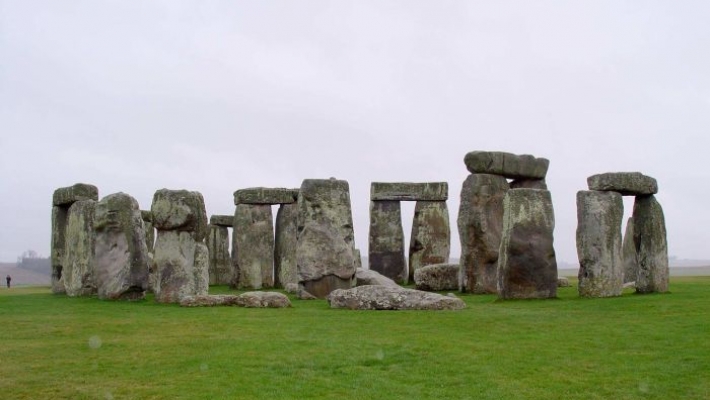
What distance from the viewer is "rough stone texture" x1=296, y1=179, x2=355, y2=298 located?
54.0 ft

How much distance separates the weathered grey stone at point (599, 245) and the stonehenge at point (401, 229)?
392 inches

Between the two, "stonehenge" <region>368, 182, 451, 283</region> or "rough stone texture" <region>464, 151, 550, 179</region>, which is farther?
"stonehenge" <region>368, 182, 451, 283</region>

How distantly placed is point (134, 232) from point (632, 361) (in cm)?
1063

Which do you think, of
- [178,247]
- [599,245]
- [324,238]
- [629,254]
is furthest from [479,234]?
[178,247]

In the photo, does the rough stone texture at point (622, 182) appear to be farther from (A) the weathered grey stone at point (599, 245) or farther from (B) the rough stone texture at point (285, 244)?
(B) the rough stone texture at point (285, 244)

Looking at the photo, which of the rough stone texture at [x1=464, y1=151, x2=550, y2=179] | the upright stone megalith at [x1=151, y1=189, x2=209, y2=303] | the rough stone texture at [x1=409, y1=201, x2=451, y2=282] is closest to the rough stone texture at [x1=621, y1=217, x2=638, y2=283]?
the rough stone texture at [x1=464, y1=151, x2=550, y2=179]

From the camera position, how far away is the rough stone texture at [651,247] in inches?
616

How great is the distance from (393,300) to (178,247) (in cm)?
474

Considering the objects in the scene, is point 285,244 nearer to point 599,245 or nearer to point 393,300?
point 393,300

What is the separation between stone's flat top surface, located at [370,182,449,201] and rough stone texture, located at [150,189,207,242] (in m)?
10.6

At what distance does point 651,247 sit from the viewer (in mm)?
15734

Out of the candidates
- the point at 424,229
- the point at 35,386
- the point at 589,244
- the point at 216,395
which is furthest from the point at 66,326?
the point at 424,229

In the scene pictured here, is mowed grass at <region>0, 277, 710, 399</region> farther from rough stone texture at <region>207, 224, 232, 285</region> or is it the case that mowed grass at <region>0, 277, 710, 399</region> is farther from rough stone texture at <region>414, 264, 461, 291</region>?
rough stone texture at <region>207, 224, 232, 285</region>

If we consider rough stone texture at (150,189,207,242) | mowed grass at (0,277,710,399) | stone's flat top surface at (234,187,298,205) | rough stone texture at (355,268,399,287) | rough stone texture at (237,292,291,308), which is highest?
stone's flat top surface at (234,187,298,205)
